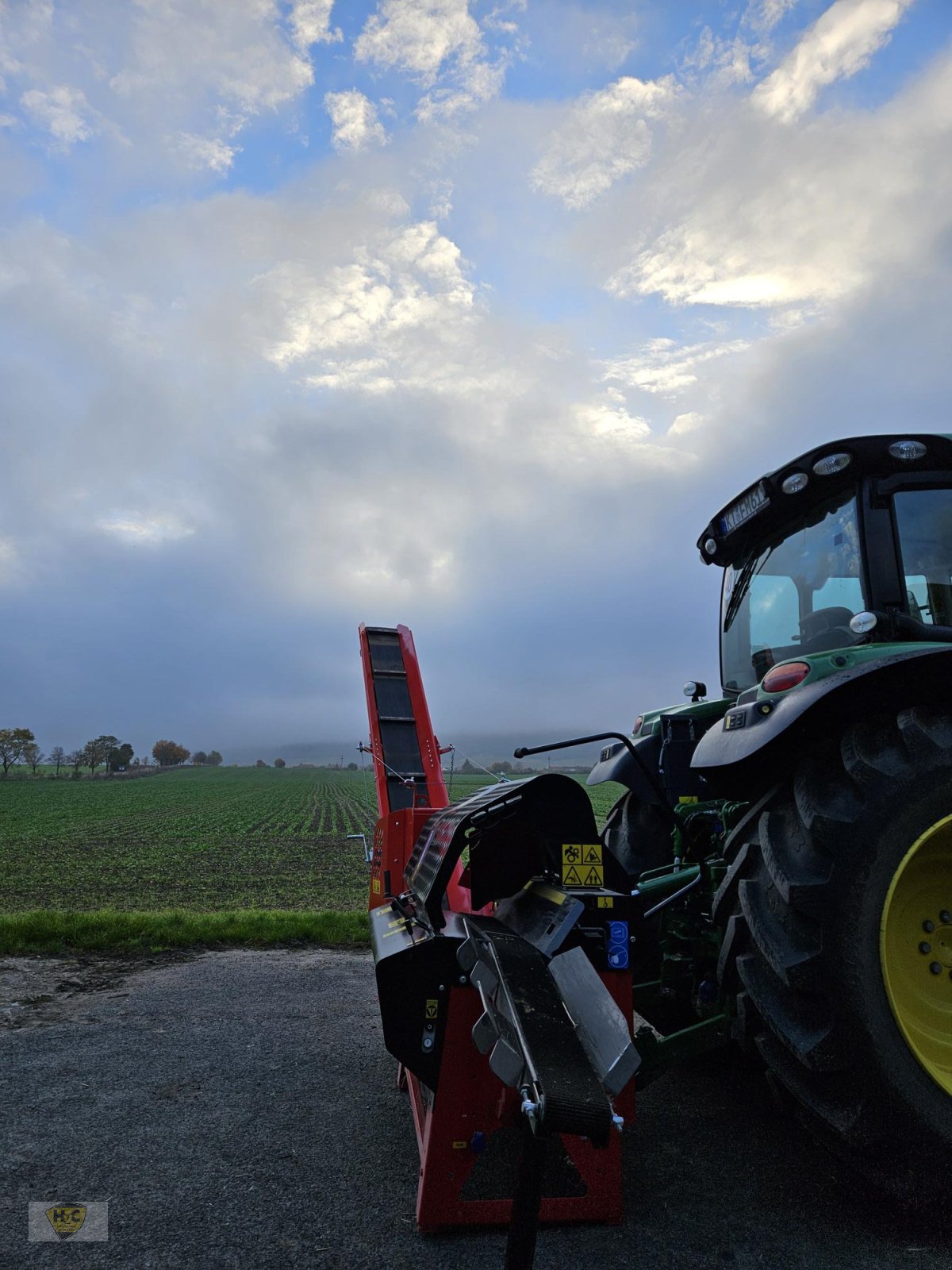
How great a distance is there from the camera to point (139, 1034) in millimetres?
3971

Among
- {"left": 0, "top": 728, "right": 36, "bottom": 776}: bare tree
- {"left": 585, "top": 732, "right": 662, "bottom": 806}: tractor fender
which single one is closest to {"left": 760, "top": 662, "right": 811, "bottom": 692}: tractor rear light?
{"left": 585, "top": 732, "right": 662, "bottom": 806}: tractor fender

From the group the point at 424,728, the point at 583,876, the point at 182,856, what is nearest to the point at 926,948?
the point at 583,876

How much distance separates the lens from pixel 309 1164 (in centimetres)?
263

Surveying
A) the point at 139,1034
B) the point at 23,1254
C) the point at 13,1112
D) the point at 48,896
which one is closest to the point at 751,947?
the point at 23,1254

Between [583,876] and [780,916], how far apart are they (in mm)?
599

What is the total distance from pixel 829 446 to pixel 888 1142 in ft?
7.34

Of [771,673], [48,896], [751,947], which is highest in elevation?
[771,673]

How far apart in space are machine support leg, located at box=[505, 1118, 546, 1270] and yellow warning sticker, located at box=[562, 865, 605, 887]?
49.2 inches

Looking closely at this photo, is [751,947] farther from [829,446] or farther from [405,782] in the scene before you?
[405,782]

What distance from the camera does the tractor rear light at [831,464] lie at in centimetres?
288

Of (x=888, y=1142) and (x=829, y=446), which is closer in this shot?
(x=888, y=1142)

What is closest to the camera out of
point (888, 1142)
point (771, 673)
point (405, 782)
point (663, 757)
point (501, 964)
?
point (501, 964)

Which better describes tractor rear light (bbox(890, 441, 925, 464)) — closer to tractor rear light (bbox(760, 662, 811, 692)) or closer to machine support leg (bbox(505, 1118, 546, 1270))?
tractor rear light (bbox(760, 662, 811, 692))

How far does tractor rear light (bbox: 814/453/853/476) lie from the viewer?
288 cm
